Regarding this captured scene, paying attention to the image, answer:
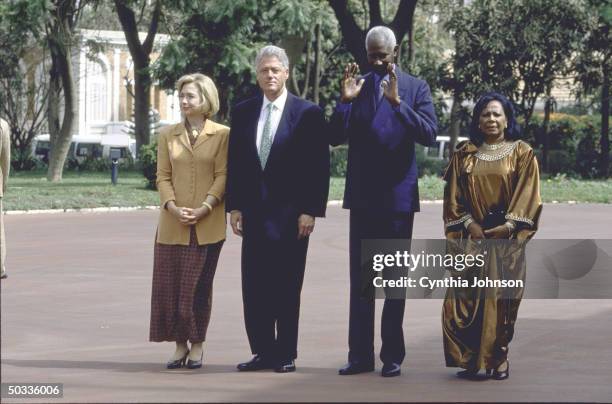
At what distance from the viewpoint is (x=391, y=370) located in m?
8.28

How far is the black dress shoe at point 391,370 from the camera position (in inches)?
326

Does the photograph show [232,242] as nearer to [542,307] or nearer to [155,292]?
[542,307]

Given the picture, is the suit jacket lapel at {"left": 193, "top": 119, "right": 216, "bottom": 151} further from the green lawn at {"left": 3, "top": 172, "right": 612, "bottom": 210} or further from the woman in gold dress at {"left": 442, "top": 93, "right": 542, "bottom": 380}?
the green lawn at {"left": 3, "top": 172, "right": 612, "bottom": 210}

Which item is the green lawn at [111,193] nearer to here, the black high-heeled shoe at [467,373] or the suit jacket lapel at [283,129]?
the suit jacket lapel at [283,129]

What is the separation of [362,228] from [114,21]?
56.9 m

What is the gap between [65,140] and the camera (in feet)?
120

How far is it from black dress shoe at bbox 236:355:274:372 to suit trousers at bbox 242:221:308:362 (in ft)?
0.13

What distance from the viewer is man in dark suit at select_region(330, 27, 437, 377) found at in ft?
27.5

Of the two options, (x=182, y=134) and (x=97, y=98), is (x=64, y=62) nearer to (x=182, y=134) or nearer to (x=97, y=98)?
(x=182, y=134)

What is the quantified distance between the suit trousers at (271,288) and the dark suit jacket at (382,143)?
49 centimetres

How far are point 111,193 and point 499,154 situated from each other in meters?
21.1

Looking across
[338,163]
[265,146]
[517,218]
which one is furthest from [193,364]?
[338,163]

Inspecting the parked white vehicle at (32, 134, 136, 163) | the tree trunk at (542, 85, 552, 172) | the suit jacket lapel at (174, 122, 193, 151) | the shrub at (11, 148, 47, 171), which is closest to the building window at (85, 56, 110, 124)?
the parked white vehicle at (32, 134, 136, 163)

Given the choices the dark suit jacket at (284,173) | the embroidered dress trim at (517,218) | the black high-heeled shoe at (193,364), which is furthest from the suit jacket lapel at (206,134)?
the embroidered dress trim at (517,218)
